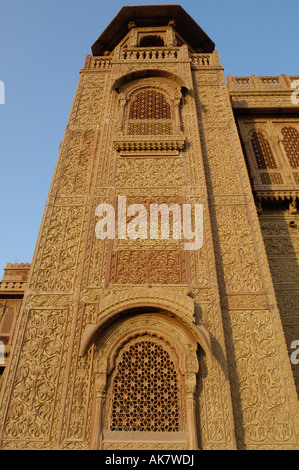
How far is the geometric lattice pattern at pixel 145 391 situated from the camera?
13.9ft

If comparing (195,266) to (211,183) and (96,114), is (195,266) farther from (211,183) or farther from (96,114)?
(96,114)

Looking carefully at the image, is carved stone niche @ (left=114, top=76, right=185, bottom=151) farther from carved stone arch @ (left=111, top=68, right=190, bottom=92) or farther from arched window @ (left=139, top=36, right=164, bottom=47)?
arched window @ (left=139, top=36, right=164, bottom=47)

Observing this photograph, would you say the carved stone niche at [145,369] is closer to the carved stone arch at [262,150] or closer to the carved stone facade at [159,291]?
the carved stone facade at [159,291]

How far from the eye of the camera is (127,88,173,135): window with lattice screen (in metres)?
7.47

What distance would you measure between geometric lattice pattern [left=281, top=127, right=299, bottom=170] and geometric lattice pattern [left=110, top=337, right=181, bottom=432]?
570 centimetres

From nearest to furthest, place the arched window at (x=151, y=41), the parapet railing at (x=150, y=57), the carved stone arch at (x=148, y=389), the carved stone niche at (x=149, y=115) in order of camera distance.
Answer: the carved stone arch at (x=148, y=389), the carved stone niche at (x=149, y=115), the parapet railing at (x=150, y=57), the arched window at (x=151, y=41)

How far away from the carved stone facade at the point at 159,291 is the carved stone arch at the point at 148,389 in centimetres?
1

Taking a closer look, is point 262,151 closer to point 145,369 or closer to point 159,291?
point 159,291

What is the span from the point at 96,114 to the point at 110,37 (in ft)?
16.3

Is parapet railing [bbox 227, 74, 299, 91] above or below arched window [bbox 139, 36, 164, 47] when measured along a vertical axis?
below

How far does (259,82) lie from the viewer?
9.63 meters

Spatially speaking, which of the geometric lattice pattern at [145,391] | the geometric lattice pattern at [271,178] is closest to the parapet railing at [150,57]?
the geometric lattice pattern at [271,178]

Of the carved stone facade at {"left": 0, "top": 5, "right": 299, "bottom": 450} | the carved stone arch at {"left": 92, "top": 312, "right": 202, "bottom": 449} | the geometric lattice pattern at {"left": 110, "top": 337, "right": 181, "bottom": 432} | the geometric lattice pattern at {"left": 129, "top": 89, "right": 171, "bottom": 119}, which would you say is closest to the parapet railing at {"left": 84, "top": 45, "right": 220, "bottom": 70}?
the carved stone facade at {"left": 0, "top": 5, "right": 299, "bottom": 450}

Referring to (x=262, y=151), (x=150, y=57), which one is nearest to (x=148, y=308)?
(x=262, y=151)
